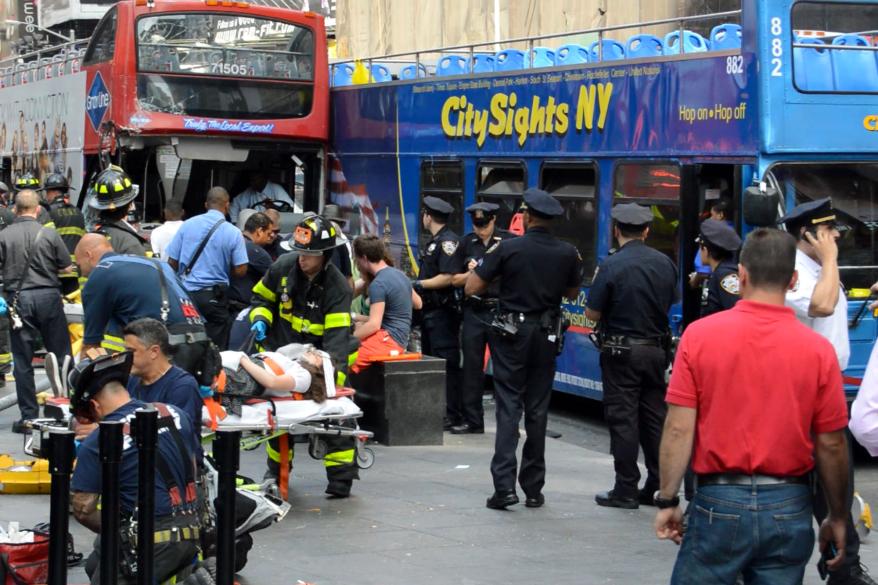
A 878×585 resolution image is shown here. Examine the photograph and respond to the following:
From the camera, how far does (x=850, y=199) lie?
1119 cm

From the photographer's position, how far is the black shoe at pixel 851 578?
686cm

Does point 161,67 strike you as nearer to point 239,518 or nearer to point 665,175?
point 665,175

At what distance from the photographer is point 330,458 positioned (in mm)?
9227

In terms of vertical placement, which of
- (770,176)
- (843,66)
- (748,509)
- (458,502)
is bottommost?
(458,502)

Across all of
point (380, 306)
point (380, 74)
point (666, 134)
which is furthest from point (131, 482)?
point (380, 74)

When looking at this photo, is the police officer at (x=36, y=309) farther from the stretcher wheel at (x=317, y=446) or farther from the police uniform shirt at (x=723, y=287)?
the police uniform shirt at (x=723, y=287)

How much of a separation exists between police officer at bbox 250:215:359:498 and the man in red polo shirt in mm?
4400

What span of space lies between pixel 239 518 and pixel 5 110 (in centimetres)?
2207

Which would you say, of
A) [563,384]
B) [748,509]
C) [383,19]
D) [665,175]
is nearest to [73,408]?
[748,509]

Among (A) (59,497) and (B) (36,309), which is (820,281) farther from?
(B) (36,309)

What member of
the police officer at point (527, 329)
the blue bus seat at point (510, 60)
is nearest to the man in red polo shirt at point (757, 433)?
the police officer at point (527, 329)

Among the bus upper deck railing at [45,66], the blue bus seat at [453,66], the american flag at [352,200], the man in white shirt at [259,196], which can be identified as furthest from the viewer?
the bus upper deck railing at [45,66]

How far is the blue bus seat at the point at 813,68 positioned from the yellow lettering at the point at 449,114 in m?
4.84

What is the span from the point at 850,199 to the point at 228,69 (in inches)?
390
